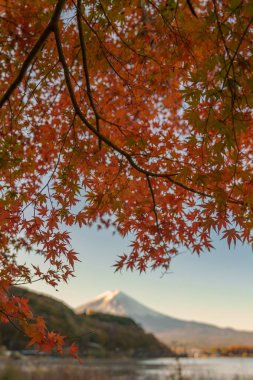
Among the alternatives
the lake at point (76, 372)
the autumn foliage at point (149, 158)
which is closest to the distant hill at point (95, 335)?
the lake at point (76, 372)

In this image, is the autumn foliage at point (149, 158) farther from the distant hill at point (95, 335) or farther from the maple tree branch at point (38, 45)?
the distant hill at point (95, 335)

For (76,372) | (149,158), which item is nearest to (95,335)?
(76,372)

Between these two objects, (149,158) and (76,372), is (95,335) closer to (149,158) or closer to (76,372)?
(76,372)

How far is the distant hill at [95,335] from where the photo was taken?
816 inches

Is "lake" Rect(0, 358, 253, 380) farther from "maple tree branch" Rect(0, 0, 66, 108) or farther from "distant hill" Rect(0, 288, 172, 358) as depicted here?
"maple tree branch" Rect(0, 0, 66, 108)

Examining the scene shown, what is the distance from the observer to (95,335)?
2277 centimetres

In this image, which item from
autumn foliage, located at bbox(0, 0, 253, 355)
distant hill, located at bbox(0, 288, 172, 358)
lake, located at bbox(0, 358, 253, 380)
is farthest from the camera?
distant hill, located at bbox(0, 288, 172, 358)

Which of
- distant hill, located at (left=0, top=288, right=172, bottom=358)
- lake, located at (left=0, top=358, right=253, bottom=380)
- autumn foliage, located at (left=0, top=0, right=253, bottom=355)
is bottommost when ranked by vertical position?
lake, located at (left=0, top=358, right=253, bottom=380)

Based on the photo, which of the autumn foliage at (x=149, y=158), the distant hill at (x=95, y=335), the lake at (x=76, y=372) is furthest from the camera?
the distant hill at (x=95, y=335)

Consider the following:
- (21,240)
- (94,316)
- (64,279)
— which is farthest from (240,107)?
(94,316)

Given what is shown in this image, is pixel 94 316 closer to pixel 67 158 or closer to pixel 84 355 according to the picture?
pixel 84 355

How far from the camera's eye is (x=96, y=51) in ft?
21.3

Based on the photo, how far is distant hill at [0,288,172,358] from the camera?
2073 cm

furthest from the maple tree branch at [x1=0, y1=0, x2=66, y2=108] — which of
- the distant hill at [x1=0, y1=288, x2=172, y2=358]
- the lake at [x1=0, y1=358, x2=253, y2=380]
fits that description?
the distant hill at [x1=0, y1=288, x2=172, y2=358]
